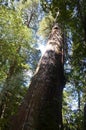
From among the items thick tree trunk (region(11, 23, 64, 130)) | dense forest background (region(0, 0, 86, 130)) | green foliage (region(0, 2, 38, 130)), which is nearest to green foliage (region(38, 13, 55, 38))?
dense forest background (region(0, 0, 86, 130))

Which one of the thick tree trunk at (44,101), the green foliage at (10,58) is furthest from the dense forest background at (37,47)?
the thick tree trunk at (44,101)

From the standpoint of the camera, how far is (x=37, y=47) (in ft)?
63.1

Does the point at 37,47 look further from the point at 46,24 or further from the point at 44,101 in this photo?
the point at 44,101

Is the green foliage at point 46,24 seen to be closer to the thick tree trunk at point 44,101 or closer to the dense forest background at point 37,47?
the dense forest background at point 37,47

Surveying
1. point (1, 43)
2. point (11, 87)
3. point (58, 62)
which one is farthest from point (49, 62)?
point (1, 43)

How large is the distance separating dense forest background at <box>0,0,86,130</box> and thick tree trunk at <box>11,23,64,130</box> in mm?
727

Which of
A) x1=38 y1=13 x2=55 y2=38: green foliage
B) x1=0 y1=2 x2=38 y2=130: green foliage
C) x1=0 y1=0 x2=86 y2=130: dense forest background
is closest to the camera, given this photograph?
x1=0 y1=0 x2=86 y2=130: dense forest background

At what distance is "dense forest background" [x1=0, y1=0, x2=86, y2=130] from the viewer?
606 cm

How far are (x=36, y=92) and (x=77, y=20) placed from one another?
2237 mm

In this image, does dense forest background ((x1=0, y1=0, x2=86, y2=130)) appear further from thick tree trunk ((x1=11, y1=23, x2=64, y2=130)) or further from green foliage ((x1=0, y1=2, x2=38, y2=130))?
thick tree trunk ((x1=11, y1=23, x2=64, y2=130))

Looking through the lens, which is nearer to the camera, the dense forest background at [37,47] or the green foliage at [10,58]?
the dense forest background at [37,47]

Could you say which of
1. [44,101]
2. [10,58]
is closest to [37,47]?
[10,58]

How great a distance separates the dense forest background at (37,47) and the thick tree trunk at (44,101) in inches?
28.6

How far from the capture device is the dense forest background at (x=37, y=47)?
6.06 meters
